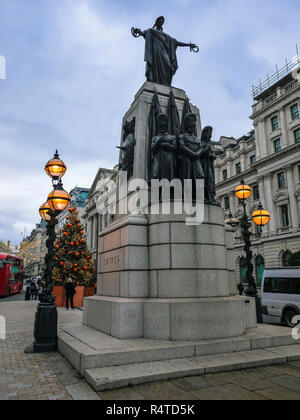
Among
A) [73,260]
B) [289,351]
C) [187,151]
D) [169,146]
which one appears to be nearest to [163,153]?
[169,146]

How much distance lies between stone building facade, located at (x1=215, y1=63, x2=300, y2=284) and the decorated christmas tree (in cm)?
2025

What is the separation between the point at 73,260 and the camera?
81.5ft

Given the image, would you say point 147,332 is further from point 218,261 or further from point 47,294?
point 47,294

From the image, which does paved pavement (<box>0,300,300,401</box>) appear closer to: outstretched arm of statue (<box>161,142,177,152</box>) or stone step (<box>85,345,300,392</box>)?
stone step (<box>85,345,300,392</box>)

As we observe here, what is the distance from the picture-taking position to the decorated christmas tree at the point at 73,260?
24005mm

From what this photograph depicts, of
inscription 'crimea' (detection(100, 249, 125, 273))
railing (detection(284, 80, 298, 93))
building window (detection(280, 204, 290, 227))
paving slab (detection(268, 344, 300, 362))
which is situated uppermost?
railing (detection(284, 80, 298, 93))

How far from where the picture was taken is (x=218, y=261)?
7.49 m

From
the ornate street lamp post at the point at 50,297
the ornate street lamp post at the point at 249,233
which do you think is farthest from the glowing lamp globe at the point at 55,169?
the ornate street lamp post at the point at 249,233

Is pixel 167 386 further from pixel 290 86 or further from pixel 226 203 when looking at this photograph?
pixel 226 203

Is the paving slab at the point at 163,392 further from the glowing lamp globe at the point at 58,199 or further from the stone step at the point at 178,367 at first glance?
the glowing lamp globe at the point at 58,199

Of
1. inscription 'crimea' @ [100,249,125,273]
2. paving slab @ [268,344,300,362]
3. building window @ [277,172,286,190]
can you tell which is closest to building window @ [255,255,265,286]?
building window @ [277,172,286,190]

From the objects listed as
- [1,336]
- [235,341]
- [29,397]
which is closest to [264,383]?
[235,341]

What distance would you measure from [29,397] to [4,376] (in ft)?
4.45

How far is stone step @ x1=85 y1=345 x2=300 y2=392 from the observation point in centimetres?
466
